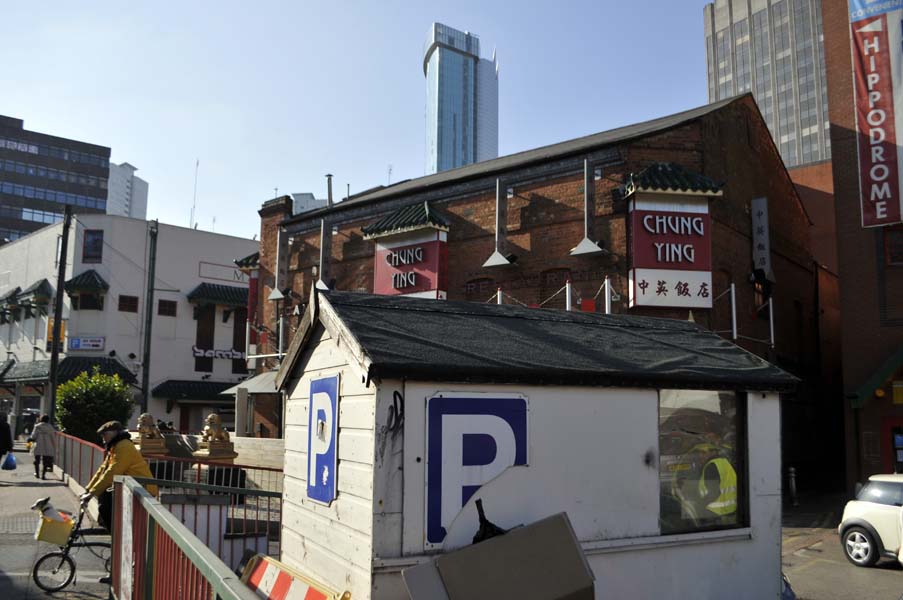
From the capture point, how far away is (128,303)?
4156 cm

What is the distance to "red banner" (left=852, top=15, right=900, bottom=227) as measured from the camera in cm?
1866

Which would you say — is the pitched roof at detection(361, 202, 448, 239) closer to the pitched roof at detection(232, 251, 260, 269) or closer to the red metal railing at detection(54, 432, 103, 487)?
the pitched roof at detection(232, 251, 260, 269)

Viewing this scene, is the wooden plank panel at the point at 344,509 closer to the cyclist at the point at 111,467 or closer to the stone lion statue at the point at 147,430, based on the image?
the cyclist at the point at 111,467

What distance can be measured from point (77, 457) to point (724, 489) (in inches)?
609

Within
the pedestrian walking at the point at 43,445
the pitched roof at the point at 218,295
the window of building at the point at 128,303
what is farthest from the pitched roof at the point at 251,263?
the window of building at the point at 128,303

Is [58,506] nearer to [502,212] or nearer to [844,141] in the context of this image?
[502,212]

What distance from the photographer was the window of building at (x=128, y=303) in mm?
41250

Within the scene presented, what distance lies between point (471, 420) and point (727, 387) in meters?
2.79

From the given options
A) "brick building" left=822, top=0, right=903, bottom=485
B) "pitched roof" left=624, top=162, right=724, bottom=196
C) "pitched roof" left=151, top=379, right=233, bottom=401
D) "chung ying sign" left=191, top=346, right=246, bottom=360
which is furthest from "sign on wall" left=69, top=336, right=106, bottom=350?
"brick building" left=822, top=0, right=903, bottom=485

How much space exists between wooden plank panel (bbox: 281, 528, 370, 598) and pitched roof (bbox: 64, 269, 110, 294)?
1489 inches

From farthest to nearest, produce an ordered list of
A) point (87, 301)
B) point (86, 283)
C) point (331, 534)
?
point (87, 301)
point (86, 283)
point (331, 534)

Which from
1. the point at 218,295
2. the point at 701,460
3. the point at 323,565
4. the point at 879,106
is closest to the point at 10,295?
the point at 218,295

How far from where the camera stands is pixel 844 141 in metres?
20.0

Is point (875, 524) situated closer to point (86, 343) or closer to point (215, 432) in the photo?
point (215, 432)
